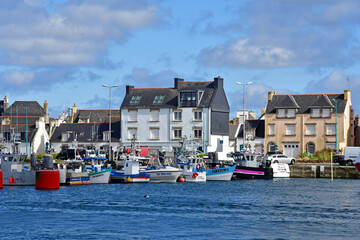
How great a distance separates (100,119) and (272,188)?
232 ft

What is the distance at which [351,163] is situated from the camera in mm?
92250

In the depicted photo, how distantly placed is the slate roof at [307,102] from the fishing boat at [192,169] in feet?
107

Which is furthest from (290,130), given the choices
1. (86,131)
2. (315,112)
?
(86,131)

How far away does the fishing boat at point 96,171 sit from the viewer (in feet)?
253

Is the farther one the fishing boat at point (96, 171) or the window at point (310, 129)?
the window at point (310, 129)

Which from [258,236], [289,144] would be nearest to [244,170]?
[289,144]

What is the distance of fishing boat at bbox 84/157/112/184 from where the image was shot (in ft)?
253

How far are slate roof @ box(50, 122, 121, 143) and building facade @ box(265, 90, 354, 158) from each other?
2616 centimetres

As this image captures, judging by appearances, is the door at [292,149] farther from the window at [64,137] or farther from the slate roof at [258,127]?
the window at [64,137]

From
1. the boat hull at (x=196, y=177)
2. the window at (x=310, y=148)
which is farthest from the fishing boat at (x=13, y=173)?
the window at (x=310, y=148)

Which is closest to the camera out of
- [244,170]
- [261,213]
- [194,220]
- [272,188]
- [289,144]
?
[194,220]

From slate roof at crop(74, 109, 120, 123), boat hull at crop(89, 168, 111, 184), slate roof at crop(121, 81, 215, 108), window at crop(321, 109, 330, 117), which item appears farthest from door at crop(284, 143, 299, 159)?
boat hull at crop(89, 168, 111, 184)

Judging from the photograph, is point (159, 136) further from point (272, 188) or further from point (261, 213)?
point (261, 213)

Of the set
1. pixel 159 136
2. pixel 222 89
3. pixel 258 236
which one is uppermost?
pixel 222 89
